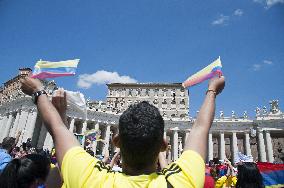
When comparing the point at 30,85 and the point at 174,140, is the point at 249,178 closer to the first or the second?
the point at 30,85

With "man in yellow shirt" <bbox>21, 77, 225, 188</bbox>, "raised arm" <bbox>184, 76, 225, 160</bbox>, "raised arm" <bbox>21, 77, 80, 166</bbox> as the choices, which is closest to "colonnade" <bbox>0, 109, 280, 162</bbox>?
"raised arm" <bbox>184, 76, 225, 160</bbox>

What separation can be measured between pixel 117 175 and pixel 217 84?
1.38 metres

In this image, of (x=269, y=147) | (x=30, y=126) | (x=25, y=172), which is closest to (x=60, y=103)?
(x=25, y=172)

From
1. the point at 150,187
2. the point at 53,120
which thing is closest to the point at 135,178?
the point at 150,187

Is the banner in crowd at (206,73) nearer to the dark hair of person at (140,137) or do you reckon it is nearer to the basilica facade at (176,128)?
the dark hair of person at (140,137)

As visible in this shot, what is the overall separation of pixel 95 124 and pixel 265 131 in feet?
141

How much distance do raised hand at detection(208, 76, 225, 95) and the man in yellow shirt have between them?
39 centimetres

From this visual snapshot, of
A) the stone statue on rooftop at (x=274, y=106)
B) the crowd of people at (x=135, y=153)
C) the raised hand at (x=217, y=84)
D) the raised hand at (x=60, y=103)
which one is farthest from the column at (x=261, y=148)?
the raised hand at (x=60, y=103)

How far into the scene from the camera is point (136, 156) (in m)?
2.17

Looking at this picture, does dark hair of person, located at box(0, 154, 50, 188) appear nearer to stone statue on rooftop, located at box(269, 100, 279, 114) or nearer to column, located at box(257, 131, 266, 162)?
column, located at box(257, 131, 266, 162)

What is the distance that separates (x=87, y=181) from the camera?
2.00m

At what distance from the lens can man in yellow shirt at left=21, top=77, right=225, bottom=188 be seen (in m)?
2.02

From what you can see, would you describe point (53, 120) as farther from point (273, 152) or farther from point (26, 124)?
point (273, 152)

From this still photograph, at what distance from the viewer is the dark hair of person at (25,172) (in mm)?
3703
